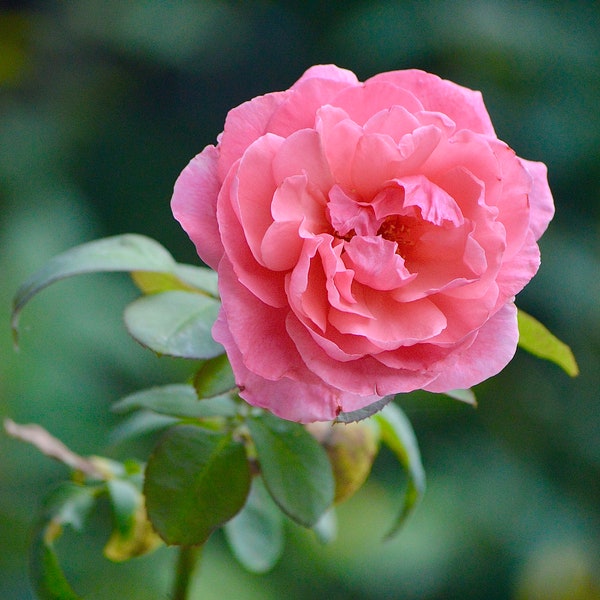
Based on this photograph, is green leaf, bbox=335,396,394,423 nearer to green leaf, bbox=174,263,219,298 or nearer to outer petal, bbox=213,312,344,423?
outer petal, bbox=213,312,344,423

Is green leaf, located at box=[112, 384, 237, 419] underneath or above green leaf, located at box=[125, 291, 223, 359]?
underneath

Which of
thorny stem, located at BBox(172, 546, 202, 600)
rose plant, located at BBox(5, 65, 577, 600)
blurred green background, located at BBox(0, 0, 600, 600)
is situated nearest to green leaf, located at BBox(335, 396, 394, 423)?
rose plant, located at BBox(5, 65, 577, 600)

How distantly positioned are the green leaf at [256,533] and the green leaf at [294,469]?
11cm

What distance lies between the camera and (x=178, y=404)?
0.64 meters

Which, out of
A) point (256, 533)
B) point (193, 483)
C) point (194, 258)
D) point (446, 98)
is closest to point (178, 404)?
point (193, 483)

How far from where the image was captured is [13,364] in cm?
164

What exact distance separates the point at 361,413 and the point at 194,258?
1.60 m

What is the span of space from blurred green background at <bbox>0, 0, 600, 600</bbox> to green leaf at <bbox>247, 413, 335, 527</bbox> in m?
0.94

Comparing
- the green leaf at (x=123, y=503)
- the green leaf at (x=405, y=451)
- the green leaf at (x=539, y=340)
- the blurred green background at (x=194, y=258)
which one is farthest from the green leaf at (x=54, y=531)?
the blurred green background at (x=194, y=258)

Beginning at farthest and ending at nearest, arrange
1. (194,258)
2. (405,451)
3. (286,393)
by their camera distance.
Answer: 1. (194,258)
2. (405,451)
3. (286,393)

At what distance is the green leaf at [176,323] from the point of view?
1.88 ft

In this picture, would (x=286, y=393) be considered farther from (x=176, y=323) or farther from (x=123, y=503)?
(x=123, y=503)

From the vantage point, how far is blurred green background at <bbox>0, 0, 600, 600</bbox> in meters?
1.68

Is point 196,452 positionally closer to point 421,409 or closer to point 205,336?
point 205,336
